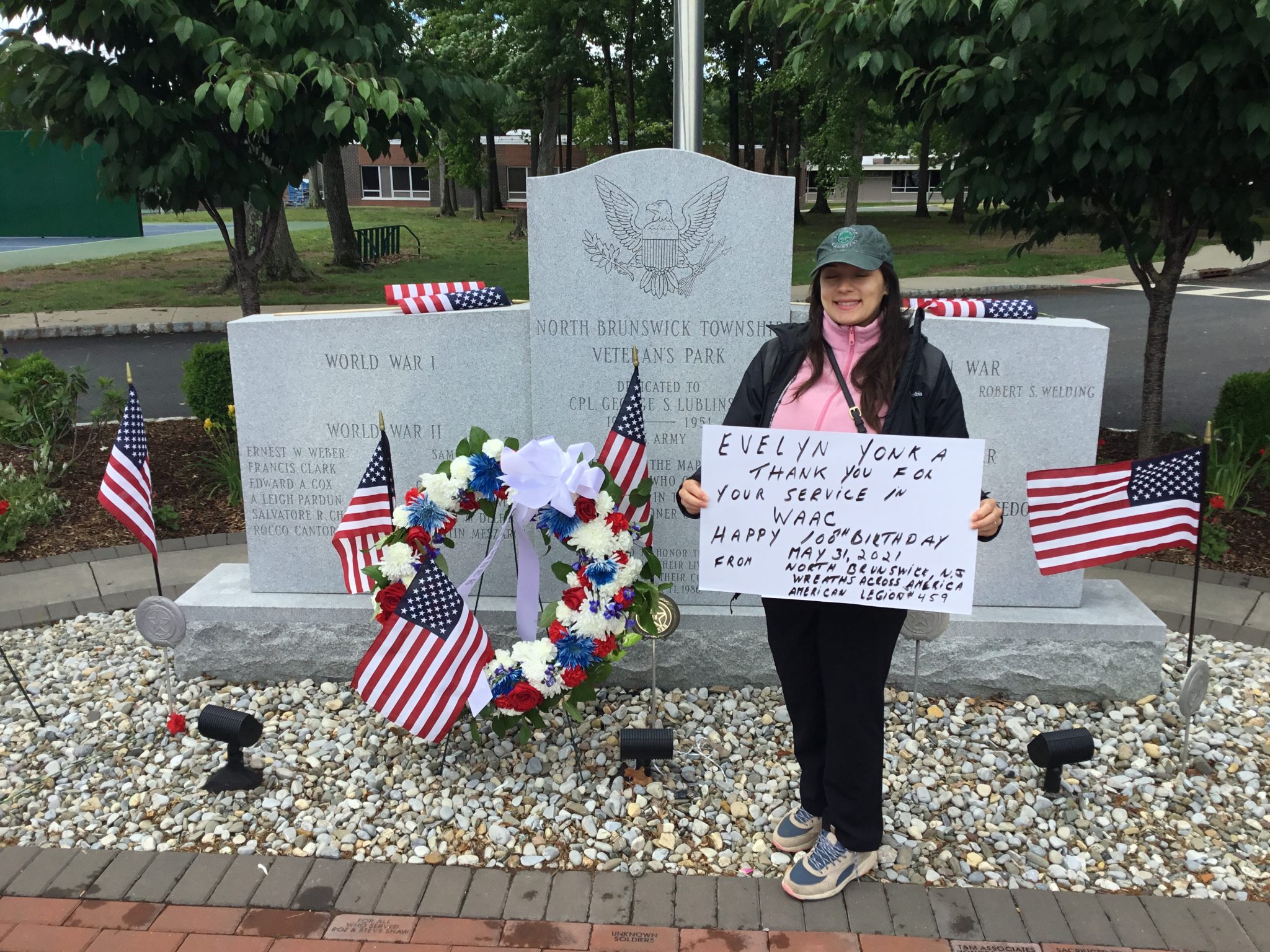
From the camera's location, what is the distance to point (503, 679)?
3814 mm

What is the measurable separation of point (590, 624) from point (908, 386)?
5.11 ft

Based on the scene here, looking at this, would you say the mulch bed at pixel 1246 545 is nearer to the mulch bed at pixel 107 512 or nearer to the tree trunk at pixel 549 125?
the mulch bed at pixel 107 512

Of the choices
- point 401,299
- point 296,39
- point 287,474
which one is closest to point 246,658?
point 287,474

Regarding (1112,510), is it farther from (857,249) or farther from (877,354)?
(857,249)

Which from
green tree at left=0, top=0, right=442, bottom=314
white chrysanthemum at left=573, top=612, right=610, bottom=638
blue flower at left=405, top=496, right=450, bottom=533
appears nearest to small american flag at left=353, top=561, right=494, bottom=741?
blue flower at left=405, top=496, right=450, bottom=533

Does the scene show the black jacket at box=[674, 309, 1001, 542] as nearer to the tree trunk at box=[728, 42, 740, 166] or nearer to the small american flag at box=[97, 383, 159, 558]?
the small american flag at box=[97, 383, 159, 558]

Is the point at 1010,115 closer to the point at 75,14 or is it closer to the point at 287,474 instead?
the point at 287,474

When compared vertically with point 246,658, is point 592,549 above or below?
above

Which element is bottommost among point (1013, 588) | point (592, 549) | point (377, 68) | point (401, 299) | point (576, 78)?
point (1013, 588)

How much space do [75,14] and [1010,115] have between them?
5.53 m

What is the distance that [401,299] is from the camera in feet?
15.4

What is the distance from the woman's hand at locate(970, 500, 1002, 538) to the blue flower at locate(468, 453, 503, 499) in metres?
1.75

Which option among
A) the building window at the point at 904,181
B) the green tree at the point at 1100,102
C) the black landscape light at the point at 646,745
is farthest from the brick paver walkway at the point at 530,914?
the building window at the point at 904,181

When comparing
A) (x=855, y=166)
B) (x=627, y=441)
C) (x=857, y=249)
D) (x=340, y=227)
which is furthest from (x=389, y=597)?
(x=855, y=166)
